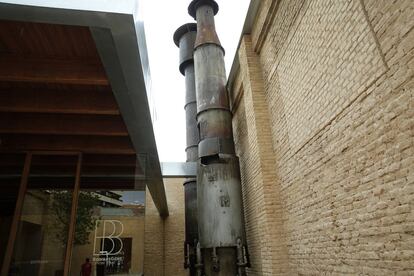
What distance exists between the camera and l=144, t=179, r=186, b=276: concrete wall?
511 inches

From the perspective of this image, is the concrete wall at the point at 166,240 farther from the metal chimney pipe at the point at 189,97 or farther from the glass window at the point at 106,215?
the glass window at the point at 106,215

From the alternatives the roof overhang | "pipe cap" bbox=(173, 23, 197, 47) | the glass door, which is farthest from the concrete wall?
the roof overhang

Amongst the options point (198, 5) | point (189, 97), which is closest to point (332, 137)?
point (198, 5)

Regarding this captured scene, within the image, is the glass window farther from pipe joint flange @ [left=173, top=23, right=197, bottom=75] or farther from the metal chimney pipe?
pipe joint flange @ [left=173, top=23, right=197, bottom=75]

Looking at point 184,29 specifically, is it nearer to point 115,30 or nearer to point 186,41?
point 186,41

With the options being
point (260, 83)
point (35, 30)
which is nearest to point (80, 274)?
point (35, 30)

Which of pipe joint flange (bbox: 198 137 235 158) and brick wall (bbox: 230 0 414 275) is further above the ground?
pipe joint flange (bbox: 198 137 235 158)

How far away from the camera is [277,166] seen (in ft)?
19.5

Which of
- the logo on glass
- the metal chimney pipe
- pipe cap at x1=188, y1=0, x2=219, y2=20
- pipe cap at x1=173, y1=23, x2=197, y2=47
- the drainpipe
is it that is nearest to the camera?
the logo on glass

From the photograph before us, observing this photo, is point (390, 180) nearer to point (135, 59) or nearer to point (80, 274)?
point (135, 59)

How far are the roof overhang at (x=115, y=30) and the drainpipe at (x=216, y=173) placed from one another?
3.64m

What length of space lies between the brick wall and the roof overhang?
2.28 m

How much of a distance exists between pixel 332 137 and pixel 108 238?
4880 mm

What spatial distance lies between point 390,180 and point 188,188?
7.37m
